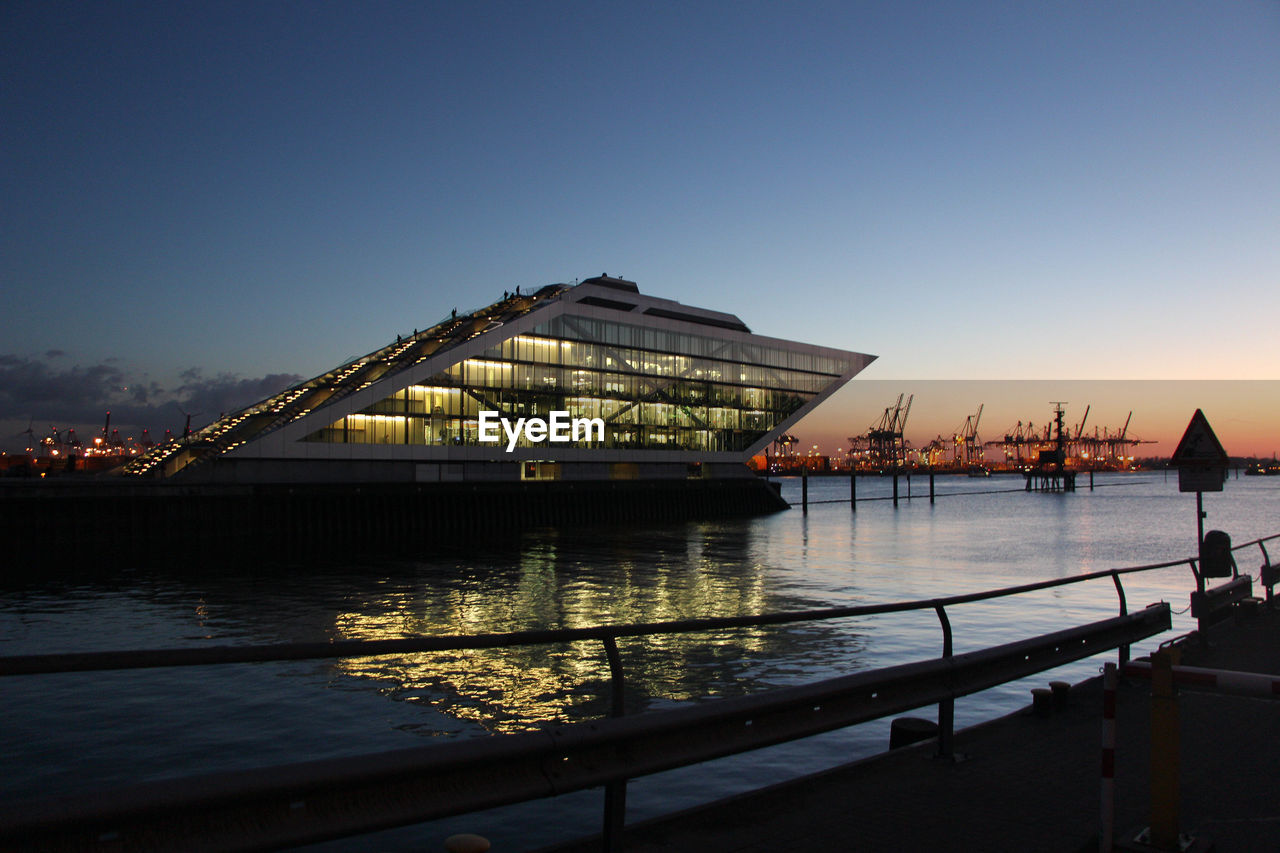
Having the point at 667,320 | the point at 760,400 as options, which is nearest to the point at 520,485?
the point at 667,320

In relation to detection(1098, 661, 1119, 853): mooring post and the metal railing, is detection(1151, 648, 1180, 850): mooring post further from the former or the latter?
the metal railing

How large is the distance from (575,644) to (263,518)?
141 feet

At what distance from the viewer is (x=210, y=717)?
13.8m

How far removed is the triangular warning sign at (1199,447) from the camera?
15.4 m

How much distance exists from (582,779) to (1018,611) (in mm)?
21540

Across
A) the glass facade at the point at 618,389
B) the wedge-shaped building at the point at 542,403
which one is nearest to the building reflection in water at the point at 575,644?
the wedge-shaped building at the point at 542,403

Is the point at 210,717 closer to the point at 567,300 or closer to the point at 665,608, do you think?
the point at 665,608

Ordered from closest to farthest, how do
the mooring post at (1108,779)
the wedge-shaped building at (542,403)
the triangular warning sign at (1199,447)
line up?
the mooring post at (1108,779) < the triangular warning sign at (1199,447) < the wedge-shaped building at (542,403)

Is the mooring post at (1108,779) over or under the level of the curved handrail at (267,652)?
under

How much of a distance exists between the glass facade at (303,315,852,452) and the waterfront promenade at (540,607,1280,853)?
227ft

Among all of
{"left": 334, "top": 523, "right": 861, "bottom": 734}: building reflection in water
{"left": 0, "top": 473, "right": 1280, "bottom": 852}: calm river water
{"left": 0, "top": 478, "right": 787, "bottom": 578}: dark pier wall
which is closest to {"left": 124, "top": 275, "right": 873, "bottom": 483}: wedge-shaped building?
{"left": 0, "top": 478, "right": 787, "bottom": 578}: dark pier wall

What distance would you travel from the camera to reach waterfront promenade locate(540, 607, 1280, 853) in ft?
19.2

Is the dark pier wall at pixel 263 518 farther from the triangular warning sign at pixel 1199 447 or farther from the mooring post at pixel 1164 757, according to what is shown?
the mooring post at pixel 1164 757

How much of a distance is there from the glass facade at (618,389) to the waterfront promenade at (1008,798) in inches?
2720
